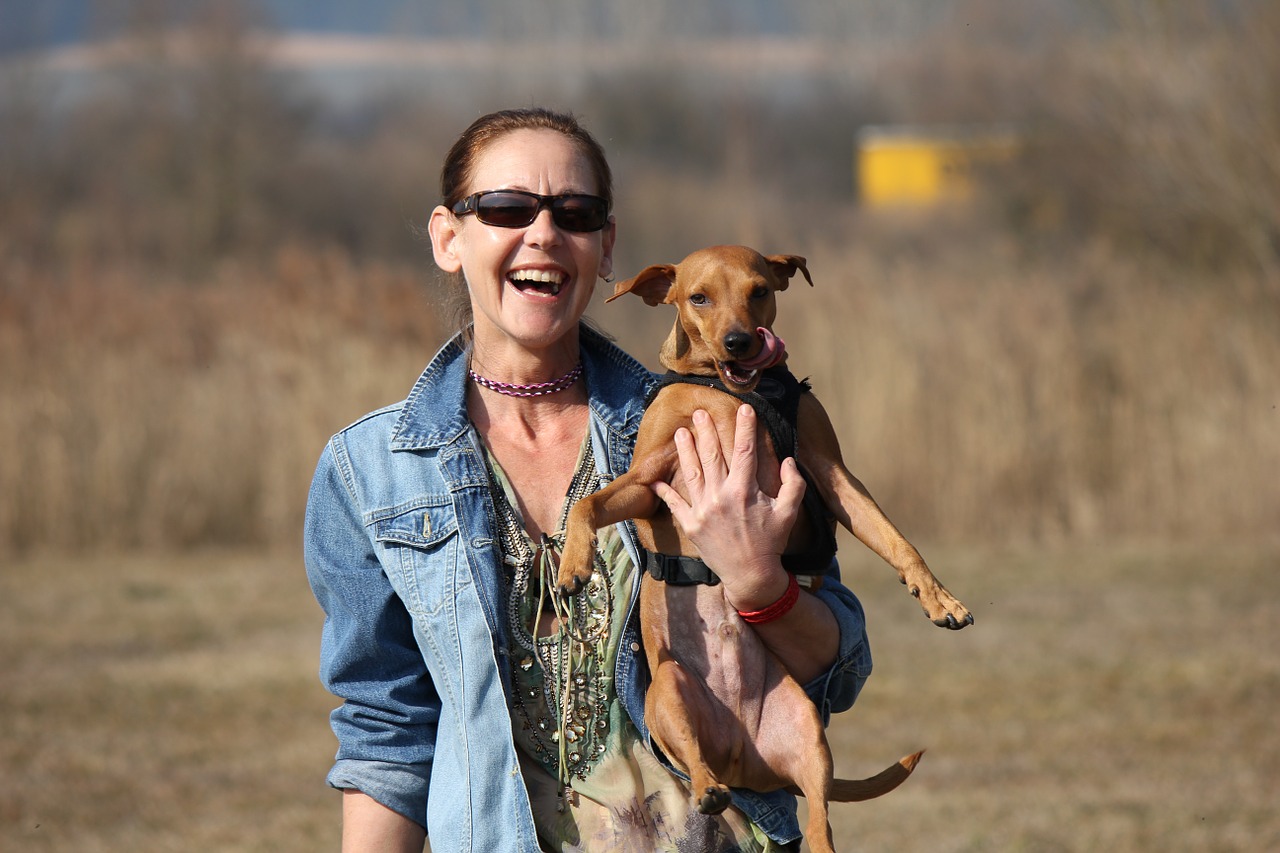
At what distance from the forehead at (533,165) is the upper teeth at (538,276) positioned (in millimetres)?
148

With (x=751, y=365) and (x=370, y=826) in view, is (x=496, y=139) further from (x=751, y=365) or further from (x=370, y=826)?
(x=370, y=826)

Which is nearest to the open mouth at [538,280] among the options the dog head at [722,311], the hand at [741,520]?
Result: the dog head at [722,311]

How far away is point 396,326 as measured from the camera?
39.2ft

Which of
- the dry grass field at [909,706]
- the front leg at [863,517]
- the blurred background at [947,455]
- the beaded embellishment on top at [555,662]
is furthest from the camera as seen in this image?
the blurred background at [947,455]

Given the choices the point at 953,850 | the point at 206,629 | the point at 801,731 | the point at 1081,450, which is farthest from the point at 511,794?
the point at 1081,450

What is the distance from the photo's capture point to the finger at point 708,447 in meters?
2.61

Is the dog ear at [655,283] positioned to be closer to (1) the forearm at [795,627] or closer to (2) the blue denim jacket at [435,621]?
(2) the blue denim jacket at [435,621]

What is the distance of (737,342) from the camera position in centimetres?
266

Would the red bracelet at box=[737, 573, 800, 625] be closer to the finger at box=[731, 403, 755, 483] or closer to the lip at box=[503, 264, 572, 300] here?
the finger at box=[731, 403, 755, 483]

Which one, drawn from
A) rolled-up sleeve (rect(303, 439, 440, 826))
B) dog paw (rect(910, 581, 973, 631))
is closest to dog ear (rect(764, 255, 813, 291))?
dog paw (rect(910, 581, 973, 631))

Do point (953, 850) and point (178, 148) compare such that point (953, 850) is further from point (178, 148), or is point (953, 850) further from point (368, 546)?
point (178, 148)

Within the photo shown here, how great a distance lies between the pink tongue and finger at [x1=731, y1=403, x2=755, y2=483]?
0.08 metres

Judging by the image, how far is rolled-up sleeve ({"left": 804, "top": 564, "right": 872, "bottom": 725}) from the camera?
2785mm

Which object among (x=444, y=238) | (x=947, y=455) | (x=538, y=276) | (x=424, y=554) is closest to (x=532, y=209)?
(x=538, y=276)
